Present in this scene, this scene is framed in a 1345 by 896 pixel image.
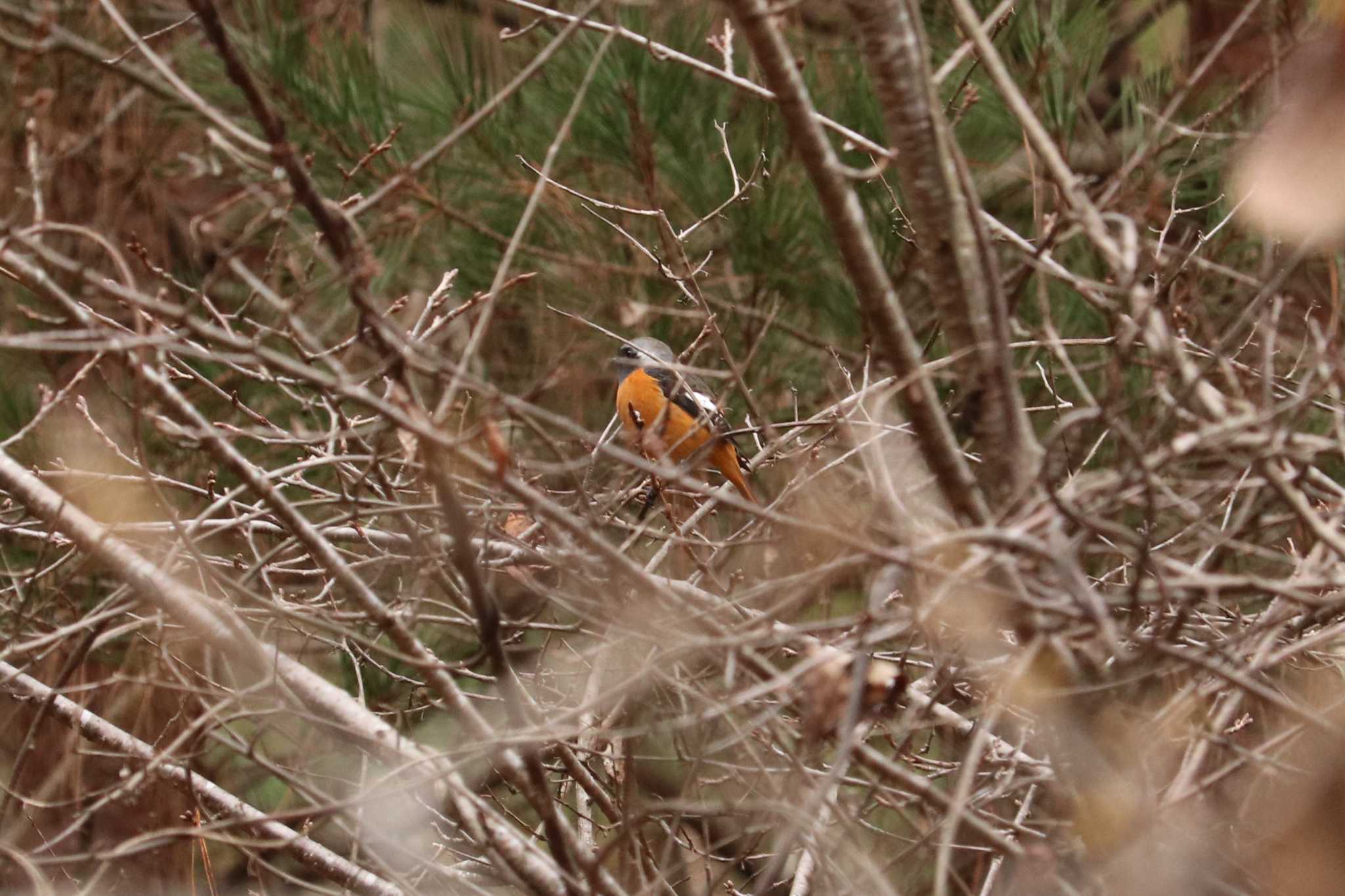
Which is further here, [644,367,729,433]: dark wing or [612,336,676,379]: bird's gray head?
[612,336,676,379]: bird's gray head

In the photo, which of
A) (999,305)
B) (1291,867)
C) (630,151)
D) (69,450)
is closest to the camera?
(1291,867)

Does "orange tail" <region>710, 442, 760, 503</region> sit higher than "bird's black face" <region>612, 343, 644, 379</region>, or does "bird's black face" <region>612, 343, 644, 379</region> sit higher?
"bird's black face" <region>612, 343, 644, 379</region>

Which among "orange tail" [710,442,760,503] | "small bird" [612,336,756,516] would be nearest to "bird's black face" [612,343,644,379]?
"small bird" [612,336,756,516]

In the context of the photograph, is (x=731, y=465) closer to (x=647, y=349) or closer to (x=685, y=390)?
(x=647, y=349)

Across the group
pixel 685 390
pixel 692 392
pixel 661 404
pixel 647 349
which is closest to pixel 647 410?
pixel 661 404

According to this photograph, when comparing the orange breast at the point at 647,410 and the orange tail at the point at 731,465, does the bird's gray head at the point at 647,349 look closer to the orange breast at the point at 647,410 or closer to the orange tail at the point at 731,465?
the orange breast at the point at 647,410

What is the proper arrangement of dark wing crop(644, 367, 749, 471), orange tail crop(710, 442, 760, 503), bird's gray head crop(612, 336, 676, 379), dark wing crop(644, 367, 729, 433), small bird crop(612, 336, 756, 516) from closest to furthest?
dark wing crop(644, 367, 749, 471) < dark wing crop(644, 367, 729, 433) < small bird crop(612, 336, 756, 516) < orange tail crop(710, 442, 760, 503) < bird's gray head crop(612, 336, 676, 379)

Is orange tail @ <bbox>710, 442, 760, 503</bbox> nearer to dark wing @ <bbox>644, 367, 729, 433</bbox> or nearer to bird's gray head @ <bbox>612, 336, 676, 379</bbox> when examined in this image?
dark wing @ <bbox>644, 367, 729, 433</bbox>

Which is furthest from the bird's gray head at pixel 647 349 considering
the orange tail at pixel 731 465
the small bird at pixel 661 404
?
the orange tail at pixel 731 465

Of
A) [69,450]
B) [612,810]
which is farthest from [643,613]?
[69,450]

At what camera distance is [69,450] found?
3.03 m

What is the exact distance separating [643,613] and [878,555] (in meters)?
0.41

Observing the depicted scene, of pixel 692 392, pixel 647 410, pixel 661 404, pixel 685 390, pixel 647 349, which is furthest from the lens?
pixel 661 404

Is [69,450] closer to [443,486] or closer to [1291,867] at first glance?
[443,486]
